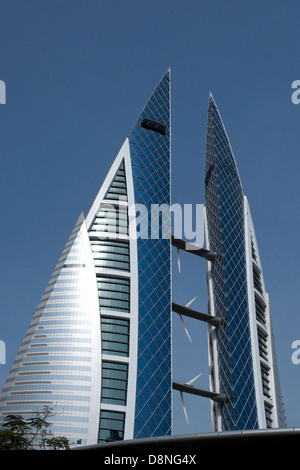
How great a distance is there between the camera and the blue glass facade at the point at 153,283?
79.3m

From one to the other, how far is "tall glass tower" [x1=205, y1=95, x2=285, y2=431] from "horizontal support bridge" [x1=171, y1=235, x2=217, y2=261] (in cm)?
146

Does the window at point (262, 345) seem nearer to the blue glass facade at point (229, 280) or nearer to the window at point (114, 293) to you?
the blue glass facade at point (229, 280)

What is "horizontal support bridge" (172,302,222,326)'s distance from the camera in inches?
3780

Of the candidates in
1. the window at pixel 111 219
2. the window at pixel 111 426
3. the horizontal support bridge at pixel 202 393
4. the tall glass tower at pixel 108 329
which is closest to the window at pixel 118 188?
the tall glass tower at pixel 108 329

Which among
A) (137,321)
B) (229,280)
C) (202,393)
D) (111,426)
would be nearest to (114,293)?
(137,321)

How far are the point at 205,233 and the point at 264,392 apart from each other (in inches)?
1352

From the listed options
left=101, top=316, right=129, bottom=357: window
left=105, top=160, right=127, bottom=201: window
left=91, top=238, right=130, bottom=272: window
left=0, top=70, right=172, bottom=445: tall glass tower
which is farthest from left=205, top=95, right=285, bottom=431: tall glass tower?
left=105, top=160, right=127, bottom=201: window

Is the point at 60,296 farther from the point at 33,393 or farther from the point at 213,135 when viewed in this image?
the point at 213,135

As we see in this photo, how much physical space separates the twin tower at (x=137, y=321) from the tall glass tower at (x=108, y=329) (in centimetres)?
18

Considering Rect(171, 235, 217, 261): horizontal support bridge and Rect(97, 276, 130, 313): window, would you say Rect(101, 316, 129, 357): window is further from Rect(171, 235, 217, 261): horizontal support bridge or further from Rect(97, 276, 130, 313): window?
Rect(171, 235, 217, 261): horizontal support bridge

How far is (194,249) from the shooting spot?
107062mm

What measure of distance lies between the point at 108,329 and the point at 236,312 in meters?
27.4
